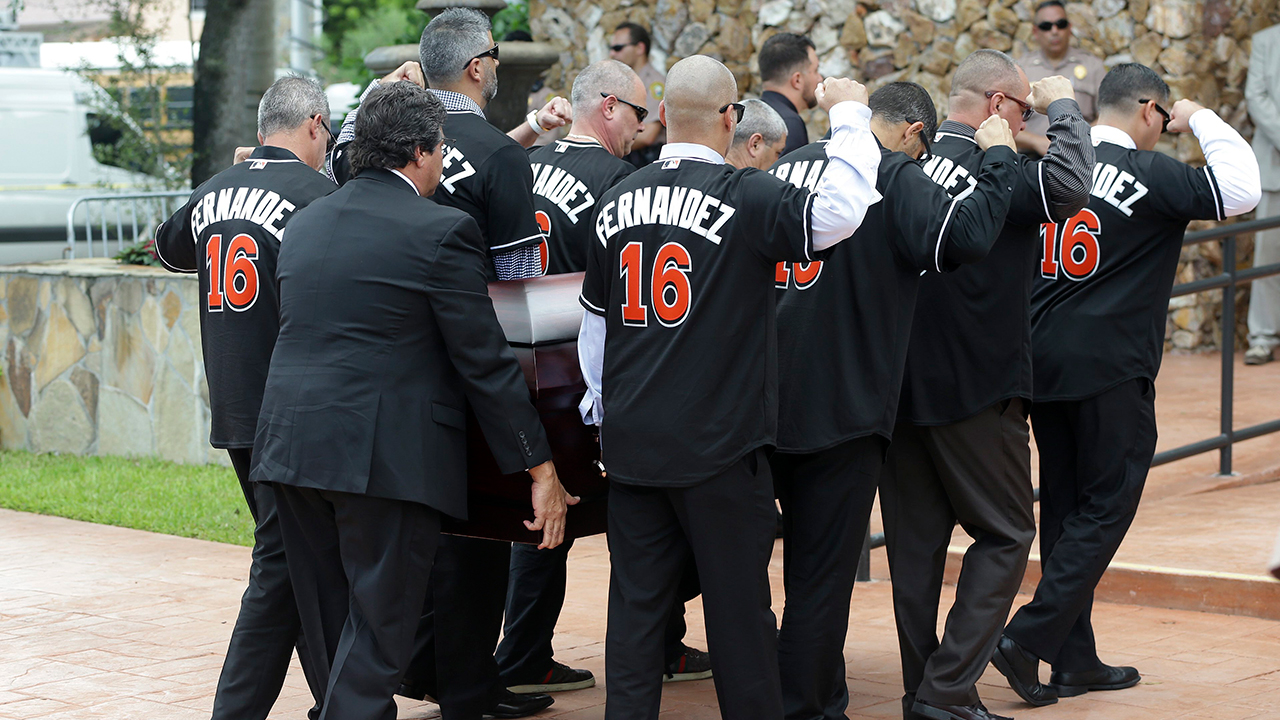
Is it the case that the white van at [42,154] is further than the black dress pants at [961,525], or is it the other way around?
the white van at [42,154]

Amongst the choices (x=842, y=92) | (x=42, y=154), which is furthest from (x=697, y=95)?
(x=42, y=154)

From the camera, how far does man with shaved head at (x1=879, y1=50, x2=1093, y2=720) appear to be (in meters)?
4.51

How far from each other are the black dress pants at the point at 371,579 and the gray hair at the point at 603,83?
→ 2115 millimetres

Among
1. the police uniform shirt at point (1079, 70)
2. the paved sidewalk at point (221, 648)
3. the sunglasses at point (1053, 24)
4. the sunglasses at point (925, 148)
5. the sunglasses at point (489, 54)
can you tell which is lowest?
the paved sidewalk at point (221, 648)

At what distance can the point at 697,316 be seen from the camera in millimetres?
3898

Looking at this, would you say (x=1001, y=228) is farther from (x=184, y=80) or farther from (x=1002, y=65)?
(x=184, y=80)

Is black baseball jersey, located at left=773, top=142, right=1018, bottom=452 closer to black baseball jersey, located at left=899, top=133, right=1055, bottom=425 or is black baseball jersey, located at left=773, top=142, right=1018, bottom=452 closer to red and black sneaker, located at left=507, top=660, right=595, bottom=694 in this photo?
black baseball jersey, located at left=899, top=133, right=1055, bottom=425

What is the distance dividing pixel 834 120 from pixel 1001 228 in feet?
2.23

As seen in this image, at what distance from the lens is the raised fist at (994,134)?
443 centimetres

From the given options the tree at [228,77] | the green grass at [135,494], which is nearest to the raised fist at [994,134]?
the green grass at [135,494]

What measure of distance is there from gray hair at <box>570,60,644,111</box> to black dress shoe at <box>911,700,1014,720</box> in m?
2.49

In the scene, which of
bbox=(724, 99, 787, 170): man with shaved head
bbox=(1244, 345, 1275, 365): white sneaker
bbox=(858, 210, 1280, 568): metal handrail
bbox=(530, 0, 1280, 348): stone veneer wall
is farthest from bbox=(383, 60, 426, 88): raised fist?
bbox=(1244, 345, 1275, 365): white sneaker

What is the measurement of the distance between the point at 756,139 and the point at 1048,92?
106cm

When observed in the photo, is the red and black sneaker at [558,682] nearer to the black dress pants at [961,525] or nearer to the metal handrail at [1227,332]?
the black dress pants at [961,525]
